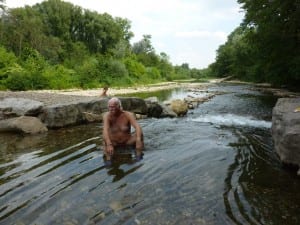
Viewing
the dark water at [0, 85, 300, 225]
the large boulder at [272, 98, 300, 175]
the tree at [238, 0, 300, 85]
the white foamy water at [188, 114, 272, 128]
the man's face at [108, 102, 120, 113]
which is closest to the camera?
the dark water at [0, 85, 300, 225]

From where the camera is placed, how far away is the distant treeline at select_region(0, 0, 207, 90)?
29.0m

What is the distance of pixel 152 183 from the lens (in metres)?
5.51

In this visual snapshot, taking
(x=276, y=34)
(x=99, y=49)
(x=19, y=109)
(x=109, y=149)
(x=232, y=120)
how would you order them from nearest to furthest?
1. (x=109, y=149)
2. (x=19, y=109)
3. (x=232, y=120)
4. (x=276, y=34)
5. (x=99, y=49)

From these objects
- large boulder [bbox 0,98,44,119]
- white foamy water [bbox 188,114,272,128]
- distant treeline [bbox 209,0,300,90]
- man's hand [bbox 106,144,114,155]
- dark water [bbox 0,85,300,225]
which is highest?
distant treeline [bbox 209,0,300,90]

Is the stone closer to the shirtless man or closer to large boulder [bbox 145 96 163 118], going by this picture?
the shirtless man

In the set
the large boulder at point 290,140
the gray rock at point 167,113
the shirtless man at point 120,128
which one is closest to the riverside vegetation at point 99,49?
the gray rock at point 167,113

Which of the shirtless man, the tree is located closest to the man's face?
Result: the shirtless man

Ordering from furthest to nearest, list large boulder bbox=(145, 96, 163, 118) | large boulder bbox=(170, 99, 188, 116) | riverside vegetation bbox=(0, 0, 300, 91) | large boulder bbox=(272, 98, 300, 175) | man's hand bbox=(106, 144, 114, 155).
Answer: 1. riverside vegetation bbox=(0, 0, 300, 91)
2. large boulder bbox=(170, 99, 188, 116)
3. large boulder bbox=(145, 96, 163, 118)
4. man's hand bbox=(106, 144, 114, 155)
5. large boulder bbox=(272, 98, 300, 175)

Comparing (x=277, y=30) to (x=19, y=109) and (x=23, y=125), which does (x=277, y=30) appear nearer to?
(x=19, y=109)

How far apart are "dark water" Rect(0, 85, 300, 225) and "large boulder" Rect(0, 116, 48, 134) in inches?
26.5

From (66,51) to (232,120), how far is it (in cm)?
4850

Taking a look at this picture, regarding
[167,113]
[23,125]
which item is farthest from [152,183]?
[167,113]

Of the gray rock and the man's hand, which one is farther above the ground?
the man's hand

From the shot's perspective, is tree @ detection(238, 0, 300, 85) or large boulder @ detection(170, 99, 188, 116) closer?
large boulder @ detection(170, 99, 188, 116)
